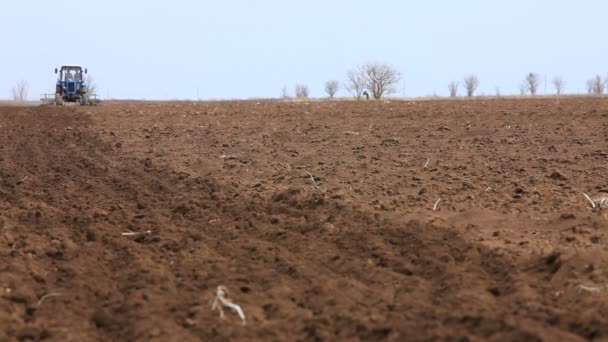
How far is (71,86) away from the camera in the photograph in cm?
4000

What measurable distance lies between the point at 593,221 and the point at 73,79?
125 feet

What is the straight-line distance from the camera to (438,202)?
782 centimetres

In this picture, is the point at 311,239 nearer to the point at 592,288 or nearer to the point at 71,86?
the point at 592,288

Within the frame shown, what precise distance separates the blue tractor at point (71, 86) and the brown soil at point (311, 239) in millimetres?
27627

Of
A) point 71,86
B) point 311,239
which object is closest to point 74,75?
point 71,86

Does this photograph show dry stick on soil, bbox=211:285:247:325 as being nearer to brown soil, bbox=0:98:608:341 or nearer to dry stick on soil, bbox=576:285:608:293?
brown soil, bbox=0:98:608:341

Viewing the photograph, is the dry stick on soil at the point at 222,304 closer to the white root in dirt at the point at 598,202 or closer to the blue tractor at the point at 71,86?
the white root in dirt at the point at 598,202

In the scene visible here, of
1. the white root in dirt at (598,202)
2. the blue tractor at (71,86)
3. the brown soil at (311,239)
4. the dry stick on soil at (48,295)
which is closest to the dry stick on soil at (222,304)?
the brown soil at (311,239)

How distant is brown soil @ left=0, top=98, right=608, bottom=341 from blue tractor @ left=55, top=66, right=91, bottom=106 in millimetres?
27627

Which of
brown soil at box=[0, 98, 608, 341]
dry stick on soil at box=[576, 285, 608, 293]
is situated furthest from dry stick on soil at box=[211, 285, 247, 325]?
dry stick on soil at box=[576, 285, 608, 293]

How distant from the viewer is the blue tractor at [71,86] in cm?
3915

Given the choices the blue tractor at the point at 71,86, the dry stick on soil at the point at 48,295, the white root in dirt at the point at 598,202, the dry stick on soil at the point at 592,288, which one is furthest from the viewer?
the blue tractor at the point at 71,86

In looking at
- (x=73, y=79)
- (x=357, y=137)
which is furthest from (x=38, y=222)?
(x=73, y=79)

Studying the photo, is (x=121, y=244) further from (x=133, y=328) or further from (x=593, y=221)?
(x=593, y=221)
